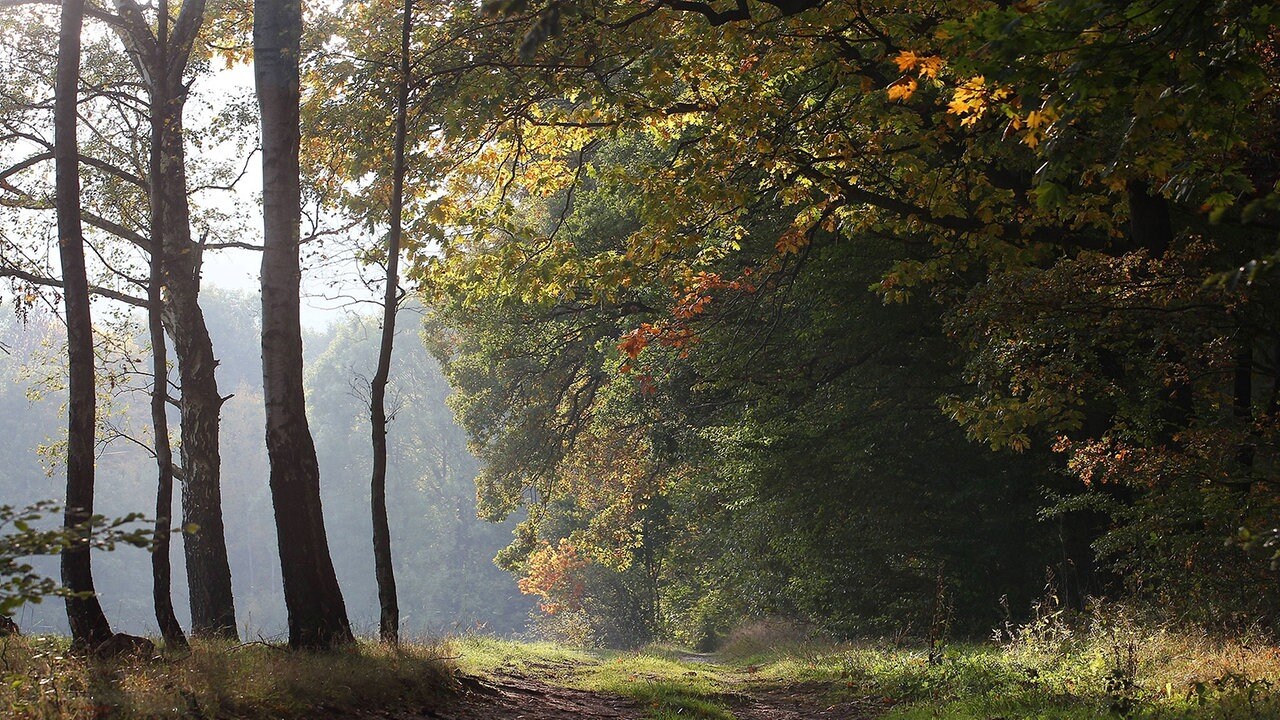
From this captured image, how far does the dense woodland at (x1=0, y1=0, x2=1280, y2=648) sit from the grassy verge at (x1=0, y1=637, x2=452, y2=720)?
29.8 inches

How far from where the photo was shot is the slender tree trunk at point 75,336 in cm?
721

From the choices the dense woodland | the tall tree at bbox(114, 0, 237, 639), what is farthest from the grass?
the tall tree at bbox(114, 0, 237, 639)

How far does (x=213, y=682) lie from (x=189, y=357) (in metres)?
6.43

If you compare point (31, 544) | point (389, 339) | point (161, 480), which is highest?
point (389, 339)

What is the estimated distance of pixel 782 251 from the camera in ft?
46.0

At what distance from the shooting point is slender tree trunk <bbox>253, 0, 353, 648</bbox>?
28.8ft

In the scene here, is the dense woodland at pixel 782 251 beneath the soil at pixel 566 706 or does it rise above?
above

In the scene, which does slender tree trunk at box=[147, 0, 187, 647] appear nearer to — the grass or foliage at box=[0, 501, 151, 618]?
the grass

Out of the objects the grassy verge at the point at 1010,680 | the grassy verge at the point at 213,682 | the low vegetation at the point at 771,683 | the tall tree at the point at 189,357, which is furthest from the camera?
the tall tree at the point at 189,357

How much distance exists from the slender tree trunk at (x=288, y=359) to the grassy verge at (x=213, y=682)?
0.63 meters

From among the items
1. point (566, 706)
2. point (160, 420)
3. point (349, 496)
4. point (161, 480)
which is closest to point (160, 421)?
point (160, 420)

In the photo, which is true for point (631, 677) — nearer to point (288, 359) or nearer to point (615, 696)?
point (615, 696)

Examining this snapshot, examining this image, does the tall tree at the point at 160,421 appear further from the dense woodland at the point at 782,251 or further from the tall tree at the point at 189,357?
the tall tree at the point at 189,357

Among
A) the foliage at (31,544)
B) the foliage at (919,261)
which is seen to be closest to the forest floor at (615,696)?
the foliage at (919,261)
